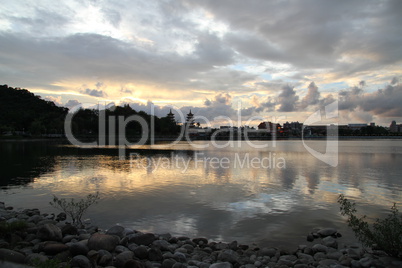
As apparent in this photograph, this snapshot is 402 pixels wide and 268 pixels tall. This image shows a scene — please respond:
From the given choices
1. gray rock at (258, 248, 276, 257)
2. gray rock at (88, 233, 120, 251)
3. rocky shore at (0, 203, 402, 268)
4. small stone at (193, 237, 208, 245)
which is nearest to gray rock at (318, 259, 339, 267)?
rocky shore at (0, 203, 402, 268)

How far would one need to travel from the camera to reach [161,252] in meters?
8.48

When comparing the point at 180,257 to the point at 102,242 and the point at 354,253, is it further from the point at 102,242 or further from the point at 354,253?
the point at 354,253

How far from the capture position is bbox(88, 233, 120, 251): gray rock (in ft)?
26.6

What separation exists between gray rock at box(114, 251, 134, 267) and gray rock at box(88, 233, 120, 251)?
2.82 feet

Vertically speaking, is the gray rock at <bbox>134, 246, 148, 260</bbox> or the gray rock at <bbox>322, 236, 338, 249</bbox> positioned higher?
the gray rock at <bbox>134, 246, 148, 260</bbox>

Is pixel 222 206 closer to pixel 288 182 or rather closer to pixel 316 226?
pixel 316 226

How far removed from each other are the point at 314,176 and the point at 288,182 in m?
4.65

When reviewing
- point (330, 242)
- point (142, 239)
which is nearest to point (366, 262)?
point (330, 242)

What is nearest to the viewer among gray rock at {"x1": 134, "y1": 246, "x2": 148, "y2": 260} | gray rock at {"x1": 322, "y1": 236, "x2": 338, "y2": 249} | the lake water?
gray rock at {"x1": 134, "y1": 246, "x2": 148, "y2": 260}

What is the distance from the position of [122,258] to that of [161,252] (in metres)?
1.41

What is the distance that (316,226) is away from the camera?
39.9 ft

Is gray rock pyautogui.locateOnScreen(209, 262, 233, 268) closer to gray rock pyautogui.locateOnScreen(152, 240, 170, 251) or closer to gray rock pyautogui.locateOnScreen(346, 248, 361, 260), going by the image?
gray rock pyautogui.locateOnScreen(152, 240, 170, 251)

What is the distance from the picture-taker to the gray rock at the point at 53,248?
7.68 meters

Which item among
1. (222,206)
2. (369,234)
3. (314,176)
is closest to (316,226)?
(369,234)
